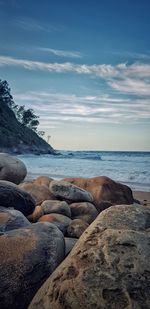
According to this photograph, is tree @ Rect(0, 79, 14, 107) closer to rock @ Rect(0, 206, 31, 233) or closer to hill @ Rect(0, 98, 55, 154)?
hill @ Rect(0, 98, 55, 154)

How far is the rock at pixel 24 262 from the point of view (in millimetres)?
2762

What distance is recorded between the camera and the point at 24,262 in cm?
287

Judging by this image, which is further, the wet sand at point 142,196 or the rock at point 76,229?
the wet sand at point 142,196

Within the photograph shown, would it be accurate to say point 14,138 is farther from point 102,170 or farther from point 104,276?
point 104,276

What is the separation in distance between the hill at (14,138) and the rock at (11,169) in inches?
2214

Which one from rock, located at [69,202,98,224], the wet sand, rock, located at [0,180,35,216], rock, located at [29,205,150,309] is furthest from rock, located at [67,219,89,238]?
the wet sand

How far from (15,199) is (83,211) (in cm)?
150

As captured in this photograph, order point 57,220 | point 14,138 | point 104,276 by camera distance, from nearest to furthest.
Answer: point 104,276
point 57,220
point 14,138

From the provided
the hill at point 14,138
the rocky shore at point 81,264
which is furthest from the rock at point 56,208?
the hill at point 14,138

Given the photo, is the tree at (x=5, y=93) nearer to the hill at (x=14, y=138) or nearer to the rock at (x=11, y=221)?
the hill at (x=14, y=138)

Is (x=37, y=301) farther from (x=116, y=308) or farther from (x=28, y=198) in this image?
(x=28, y=198)

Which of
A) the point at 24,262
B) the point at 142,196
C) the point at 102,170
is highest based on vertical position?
the point at 24,262

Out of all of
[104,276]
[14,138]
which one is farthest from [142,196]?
[14,138]

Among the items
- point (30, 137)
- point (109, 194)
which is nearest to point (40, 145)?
point (30, 137)
